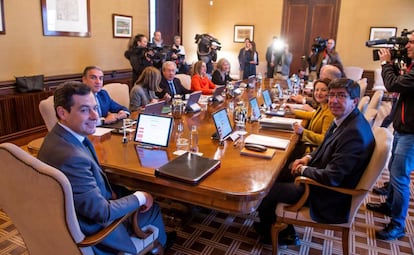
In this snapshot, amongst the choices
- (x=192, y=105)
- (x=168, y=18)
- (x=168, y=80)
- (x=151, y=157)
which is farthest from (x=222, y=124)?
(x=168, y=18)

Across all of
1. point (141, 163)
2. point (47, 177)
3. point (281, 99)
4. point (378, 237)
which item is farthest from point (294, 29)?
point (47, 177)

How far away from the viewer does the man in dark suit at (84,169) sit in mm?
1342

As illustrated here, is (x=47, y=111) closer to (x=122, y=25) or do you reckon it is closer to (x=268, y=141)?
(x=268, y=141)

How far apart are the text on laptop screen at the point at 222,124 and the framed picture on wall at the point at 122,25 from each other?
14.2 ft

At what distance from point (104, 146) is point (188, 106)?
3.92 ft

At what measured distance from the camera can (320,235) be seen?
240 cm

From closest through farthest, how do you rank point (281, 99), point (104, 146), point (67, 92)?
point (67, 92) → point (104, 146) → point (281, 99)

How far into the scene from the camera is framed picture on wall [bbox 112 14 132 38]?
19.5 ft

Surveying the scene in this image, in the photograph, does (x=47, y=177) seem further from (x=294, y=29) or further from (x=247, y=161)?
(x=294, y=29)

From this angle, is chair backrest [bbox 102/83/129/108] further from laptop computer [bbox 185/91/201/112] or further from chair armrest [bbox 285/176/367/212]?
chair armrest [bbox 285/176/367/212]

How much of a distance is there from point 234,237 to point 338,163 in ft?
3.09

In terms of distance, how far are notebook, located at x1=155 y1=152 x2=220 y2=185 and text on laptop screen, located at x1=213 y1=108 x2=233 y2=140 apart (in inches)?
15.5

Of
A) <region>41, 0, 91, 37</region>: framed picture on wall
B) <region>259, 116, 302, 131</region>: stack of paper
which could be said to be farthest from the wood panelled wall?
<region>259, 116, 302, 131</region>: stack of paper

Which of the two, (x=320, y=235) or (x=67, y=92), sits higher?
(x=67, y=92)
